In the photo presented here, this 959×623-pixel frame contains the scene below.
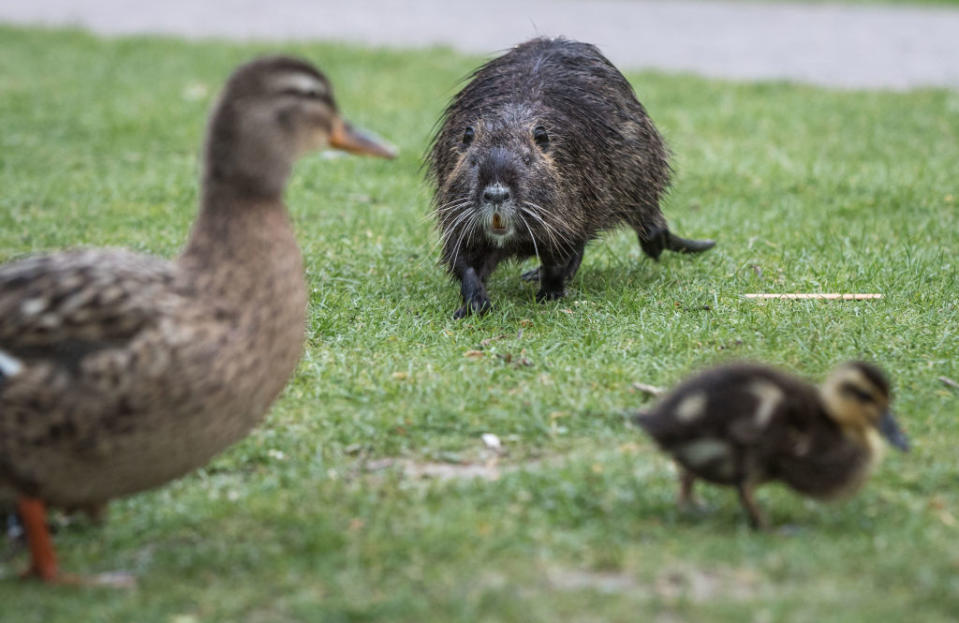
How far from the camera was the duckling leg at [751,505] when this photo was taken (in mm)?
3982

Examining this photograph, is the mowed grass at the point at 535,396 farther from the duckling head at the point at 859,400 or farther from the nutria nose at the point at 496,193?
the nutria nose at the point at 496,193

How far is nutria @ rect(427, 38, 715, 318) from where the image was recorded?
672 centimetres

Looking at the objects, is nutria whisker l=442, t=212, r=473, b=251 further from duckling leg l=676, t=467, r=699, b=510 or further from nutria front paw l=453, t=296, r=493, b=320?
duckling leg l=676, t=467, r=699, b=510

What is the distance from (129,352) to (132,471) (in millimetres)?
379

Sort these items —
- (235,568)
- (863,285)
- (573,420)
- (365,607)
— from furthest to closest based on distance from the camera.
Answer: (863,285) < (573,420) < (235,568) < (365,607)

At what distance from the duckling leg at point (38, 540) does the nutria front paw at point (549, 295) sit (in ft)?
11.7

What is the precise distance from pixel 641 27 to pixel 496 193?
11.7 m

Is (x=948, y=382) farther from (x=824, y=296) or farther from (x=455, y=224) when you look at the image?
(x=455, y=224)

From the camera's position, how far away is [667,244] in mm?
7617

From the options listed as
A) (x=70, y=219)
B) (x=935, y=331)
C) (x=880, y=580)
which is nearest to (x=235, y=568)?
(x=880, y=580)

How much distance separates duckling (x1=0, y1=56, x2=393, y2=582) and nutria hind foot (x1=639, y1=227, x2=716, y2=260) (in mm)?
3758

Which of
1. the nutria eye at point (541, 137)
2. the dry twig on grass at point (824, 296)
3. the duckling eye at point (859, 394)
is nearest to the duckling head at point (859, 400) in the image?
the duckling eye at point (859, 394)

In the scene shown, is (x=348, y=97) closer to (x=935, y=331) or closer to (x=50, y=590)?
(x=935, y=331)

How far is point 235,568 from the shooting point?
3857 mm
